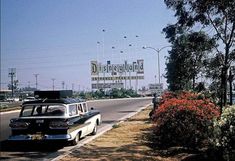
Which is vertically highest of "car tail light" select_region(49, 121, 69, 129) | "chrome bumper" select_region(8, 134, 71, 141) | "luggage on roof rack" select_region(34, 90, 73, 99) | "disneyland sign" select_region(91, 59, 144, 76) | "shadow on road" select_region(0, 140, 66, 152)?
"disneyland sign" select_region(91, 59, 144, 76)

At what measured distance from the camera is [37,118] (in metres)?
13.0

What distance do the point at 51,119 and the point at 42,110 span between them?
1.26 metres

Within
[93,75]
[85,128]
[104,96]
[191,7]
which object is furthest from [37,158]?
[104,96]

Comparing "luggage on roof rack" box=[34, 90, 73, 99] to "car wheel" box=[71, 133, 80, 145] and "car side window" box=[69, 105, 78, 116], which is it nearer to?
"car side window" box=[69, 105, 78, 116]

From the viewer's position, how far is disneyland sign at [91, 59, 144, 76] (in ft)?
306

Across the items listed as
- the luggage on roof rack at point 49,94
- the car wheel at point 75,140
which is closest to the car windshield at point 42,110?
the luggage on roof rack at point 49,94

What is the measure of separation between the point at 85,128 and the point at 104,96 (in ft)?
305

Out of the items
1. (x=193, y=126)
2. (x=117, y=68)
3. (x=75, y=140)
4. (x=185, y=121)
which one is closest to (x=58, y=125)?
(x=75, y=140)

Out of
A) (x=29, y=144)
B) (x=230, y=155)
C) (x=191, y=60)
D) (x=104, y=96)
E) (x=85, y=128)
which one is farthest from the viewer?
(x=104, y=96)

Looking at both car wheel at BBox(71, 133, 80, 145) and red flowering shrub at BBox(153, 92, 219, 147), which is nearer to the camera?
red flowering shrub at BBox(153, 92, 219, 147)

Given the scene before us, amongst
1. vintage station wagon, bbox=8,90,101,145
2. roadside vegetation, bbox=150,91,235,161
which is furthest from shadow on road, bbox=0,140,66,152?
roadside vegetation, bbox=150,91,235,161

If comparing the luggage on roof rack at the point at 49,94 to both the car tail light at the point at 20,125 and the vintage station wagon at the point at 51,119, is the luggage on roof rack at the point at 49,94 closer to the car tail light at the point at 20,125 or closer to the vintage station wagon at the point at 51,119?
the vintage station wagon at the point at 51,119

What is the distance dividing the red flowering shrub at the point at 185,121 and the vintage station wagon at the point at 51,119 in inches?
110

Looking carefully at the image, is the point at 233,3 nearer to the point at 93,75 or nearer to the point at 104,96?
the point at 93,75
